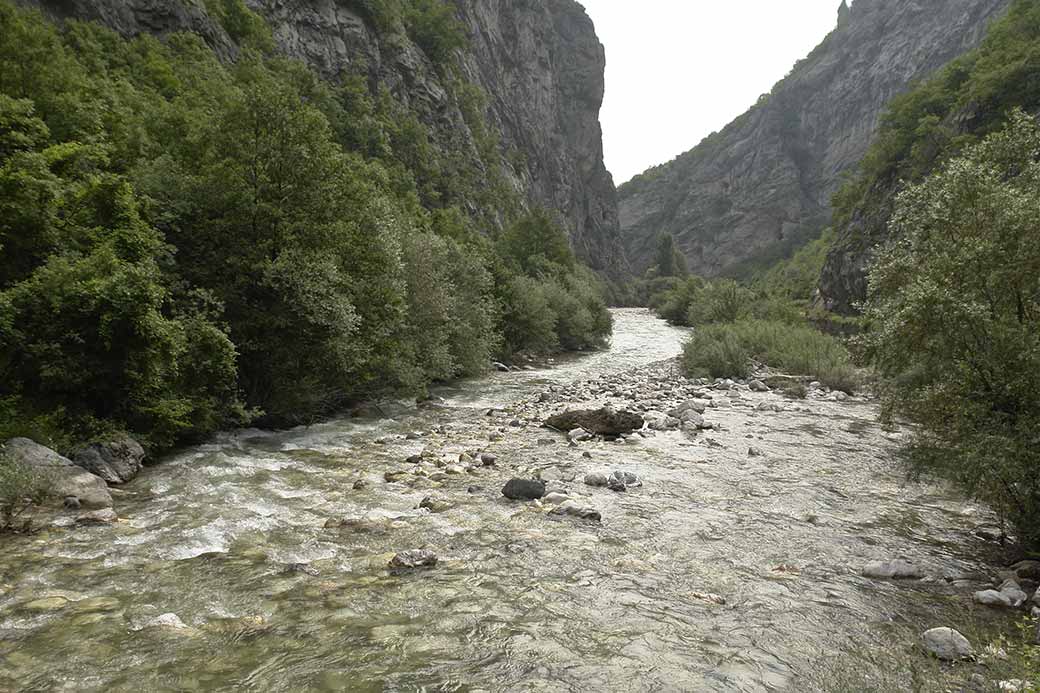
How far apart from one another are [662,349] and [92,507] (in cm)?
4180

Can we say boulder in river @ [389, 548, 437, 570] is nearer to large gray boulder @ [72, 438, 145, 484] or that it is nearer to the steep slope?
large gray boulder @ [72, 438, 145, 484]

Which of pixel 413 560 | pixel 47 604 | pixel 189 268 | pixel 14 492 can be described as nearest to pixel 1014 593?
pixel 413 560

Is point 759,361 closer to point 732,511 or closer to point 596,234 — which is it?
point 732,511

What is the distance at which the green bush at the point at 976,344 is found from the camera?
6.56 metres

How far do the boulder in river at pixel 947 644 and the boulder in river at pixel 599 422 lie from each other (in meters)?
9.79

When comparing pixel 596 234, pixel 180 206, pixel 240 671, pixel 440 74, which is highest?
pixel 440 74

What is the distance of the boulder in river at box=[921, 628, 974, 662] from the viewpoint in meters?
4.64

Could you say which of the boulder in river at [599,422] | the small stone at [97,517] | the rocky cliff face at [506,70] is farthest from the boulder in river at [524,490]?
the rocky cliff face at [506,70]

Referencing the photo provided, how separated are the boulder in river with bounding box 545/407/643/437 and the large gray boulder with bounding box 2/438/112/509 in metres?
10.3

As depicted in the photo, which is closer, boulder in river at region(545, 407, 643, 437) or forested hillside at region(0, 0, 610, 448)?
forested hillside at region(0, 0, 610, 448)

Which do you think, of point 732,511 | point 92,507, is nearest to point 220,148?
point 92,507

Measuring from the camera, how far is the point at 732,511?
8828mm

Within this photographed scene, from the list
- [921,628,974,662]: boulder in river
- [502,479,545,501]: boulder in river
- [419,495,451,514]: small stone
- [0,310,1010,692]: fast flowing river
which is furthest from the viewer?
[502,479,545,501]: boulder in river

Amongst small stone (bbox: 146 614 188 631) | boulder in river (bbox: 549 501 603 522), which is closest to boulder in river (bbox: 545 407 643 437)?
boulder in river (bbox: 549 501 603 522)
